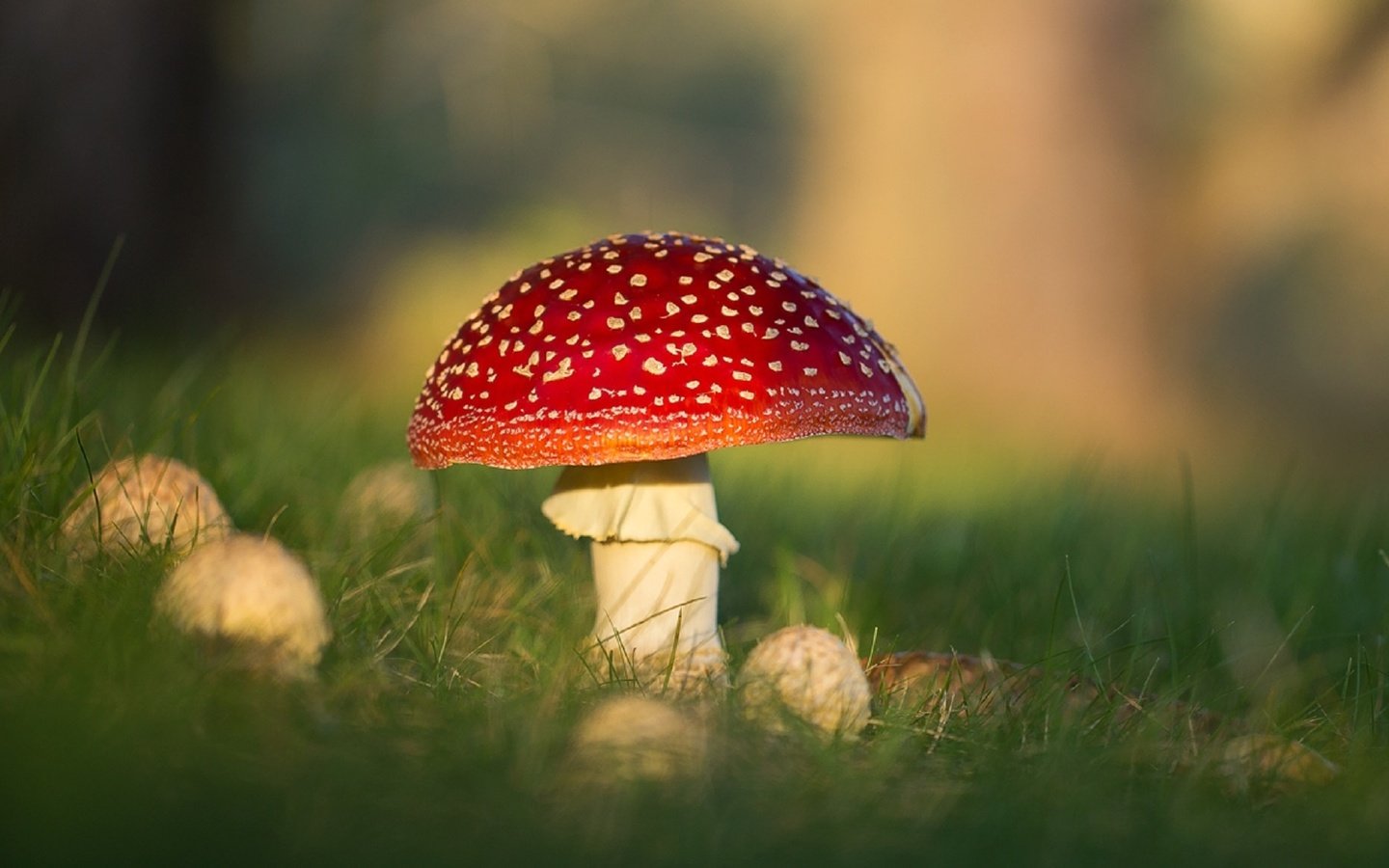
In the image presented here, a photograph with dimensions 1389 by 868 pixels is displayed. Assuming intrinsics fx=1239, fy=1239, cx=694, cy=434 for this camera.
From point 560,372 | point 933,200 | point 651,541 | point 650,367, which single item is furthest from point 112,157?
point 933,200

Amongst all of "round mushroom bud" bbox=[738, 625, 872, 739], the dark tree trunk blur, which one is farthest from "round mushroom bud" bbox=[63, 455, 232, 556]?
the dark tree trunk blur

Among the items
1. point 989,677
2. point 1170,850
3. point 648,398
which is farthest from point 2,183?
point 1170,850

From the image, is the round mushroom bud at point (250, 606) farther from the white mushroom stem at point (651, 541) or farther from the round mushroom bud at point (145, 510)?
the white mushroom stem at point (651, 541)

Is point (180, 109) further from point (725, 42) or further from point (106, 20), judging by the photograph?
point (725, 42)

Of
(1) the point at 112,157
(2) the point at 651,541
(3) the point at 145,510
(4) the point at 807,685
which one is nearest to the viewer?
(4) the point at 807,685

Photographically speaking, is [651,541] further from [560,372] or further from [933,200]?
[933,200]

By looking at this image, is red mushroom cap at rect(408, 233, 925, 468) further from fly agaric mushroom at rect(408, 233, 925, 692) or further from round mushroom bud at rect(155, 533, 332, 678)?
round mushroom bud at rect(155, 533, 332, 678)

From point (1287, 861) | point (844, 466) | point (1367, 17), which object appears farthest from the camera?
point (1367, 17)
